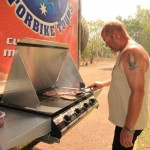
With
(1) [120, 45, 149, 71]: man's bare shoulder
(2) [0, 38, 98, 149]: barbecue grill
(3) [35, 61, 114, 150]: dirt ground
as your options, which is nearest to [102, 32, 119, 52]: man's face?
(1) [120, 45, 149, 71]: man's bare shoulder

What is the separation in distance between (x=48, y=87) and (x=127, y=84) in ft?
4.08

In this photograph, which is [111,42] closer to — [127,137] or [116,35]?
[116,35]

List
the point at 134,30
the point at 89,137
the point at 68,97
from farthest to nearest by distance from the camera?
the point at 134,30 → the point at 89,137 → the point at 68,97

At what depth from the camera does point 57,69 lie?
3.32 m

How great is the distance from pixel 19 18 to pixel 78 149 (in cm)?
259

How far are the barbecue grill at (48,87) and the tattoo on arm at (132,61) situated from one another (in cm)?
70

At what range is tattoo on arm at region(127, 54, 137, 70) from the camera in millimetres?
2148

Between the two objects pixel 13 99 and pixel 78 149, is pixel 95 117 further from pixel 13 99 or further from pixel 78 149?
pixel 13 99

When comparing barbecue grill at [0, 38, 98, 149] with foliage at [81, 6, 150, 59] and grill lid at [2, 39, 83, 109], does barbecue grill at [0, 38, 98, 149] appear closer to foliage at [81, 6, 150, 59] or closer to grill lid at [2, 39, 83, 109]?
grill lid at [2, 39, 83, 109]

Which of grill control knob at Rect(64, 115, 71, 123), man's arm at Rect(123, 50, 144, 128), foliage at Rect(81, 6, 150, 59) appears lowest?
grill control knob at Rect(64, 115, 71, 123)

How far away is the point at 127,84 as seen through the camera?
238 centimetres

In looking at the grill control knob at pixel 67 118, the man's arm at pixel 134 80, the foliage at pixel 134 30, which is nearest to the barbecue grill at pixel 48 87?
the grill control knob at pixel 67 118

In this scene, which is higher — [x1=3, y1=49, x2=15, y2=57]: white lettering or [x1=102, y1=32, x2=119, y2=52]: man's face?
[x1=102, y1=32, x2=119, y2=52]: man's face

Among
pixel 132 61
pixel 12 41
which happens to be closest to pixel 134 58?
pixel 132 61
